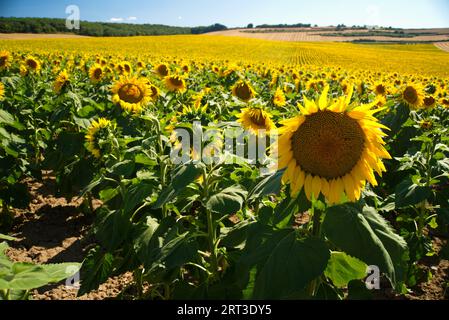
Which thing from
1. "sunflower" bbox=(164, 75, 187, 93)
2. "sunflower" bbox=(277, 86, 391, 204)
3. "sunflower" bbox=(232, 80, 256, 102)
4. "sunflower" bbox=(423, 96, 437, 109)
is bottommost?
"sunflower" bbox=(277, 86, 391, 204)

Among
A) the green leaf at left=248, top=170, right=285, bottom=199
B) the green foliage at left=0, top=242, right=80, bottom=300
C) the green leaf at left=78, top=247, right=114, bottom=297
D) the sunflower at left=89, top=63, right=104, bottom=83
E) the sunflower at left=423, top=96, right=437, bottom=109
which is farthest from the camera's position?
the sunflower at left=89, top=63, right=104, bottom=83

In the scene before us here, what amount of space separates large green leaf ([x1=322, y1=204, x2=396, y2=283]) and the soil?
7.07ft

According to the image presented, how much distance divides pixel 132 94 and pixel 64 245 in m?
2.03

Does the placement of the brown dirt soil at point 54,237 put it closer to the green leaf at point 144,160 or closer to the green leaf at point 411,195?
the green leaf at point 144,160

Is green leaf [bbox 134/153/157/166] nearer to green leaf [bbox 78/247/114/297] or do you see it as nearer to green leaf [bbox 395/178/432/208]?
green leaf [bbox 78/247/114/297]

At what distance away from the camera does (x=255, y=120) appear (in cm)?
358

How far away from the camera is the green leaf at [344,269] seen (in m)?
1.98

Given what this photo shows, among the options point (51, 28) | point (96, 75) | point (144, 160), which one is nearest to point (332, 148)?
point (144, 160)

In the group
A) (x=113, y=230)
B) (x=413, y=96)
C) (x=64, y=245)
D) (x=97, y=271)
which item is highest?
(x=413, y=96)

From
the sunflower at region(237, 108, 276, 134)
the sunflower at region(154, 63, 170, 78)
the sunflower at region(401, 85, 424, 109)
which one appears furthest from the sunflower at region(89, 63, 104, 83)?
the sunflower at region(401, 85, 424, 109)

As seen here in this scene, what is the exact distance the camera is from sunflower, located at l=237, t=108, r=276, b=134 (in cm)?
356

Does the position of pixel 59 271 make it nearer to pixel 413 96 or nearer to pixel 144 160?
pixel 144 160

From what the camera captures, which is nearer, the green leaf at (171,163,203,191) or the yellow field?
the green leaf at (171,163,203,191)
